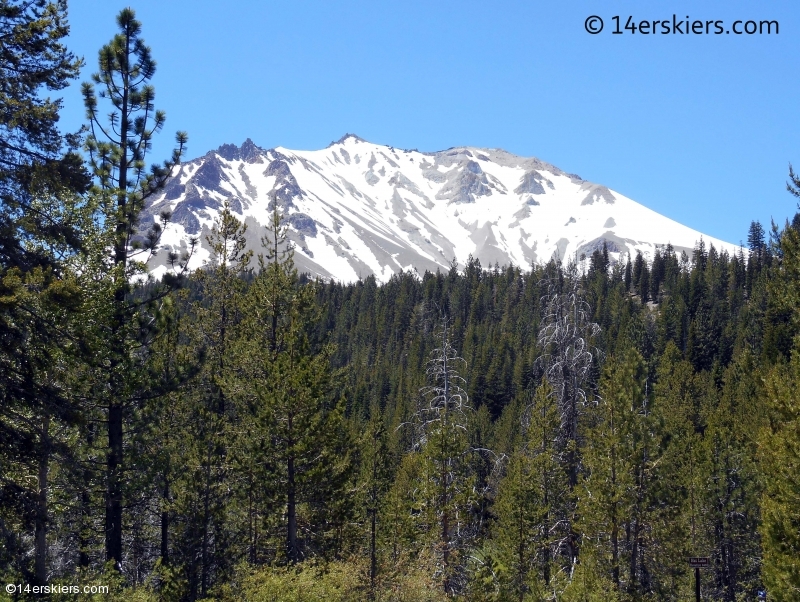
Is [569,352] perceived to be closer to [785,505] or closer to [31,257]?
[785,505]

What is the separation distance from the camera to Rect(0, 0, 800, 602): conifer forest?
10.4 metres

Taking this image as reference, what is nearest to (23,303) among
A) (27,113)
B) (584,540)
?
(27,113)

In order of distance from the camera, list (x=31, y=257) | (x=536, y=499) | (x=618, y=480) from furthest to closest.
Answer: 1. (x=536, y=499)
2. (x=618, y=480)
3. (x=31, y=257)

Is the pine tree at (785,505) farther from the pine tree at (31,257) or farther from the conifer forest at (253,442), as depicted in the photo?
the pine tree at (31,257)

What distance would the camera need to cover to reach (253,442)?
1855 centimetres

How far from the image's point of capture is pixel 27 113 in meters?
10.1

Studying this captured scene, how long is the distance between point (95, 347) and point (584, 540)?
17.0 metres

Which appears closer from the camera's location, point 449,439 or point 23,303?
point 23,303

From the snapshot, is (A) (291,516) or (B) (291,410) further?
(A) (291,516)

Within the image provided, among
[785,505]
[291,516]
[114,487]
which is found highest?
[114,487]

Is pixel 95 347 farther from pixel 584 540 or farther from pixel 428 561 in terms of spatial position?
pixel 584 540

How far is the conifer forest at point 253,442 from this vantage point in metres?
10.4

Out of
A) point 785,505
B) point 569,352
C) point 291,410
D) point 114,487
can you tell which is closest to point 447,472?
point 569,352

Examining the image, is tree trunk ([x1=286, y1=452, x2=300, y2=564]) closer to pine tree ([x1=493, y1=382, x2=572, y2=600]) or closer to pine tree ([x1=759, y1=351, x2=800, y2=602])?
pine tree ([x1=493, y1=382, x2=572, y2=600])
